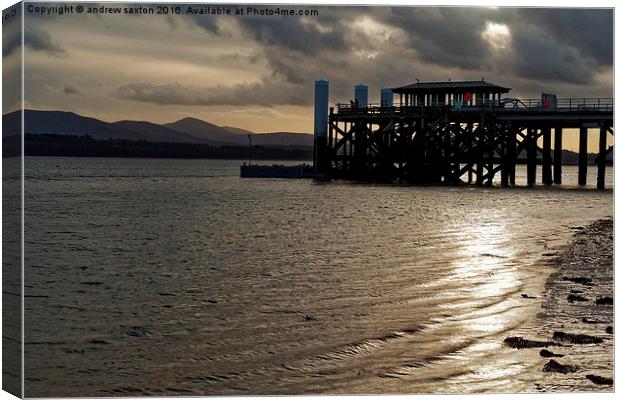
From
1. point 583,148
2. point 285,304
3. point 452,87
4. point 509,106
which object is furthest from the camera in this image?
point 452,87

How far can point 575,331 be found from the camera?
15070 mm

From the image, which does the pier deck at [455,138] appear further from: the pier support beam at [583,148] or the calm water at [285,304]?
the calm water at [285,304]

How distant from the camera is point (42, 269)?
23.9 meters

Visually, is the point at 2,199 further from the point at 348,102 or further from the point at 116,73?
the point at 348,102

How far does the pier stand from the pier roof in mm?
64

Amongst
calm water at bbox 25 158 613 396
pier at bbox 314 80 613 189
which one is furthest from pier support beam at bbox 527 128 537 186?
calm water at bbox 25 158 613 396

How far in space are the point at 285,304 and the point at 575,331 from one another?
531 centimetres

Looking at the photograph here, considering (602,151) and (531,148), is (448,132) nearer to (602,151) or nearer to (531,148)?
(531,148)

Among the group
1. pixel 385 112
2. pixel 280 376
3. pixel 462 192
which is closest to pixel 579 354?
pixel 280 376

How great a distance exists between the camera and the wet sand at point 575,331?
1263 cm

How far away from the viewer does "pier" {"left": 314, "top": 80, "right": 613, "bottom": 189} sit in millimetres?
58969

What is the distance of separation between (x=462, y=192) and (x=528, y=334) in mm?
42649

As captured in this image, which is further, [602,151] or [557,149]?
[557,149]

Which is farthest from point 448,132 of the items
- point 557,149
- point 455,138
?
point 557,149
